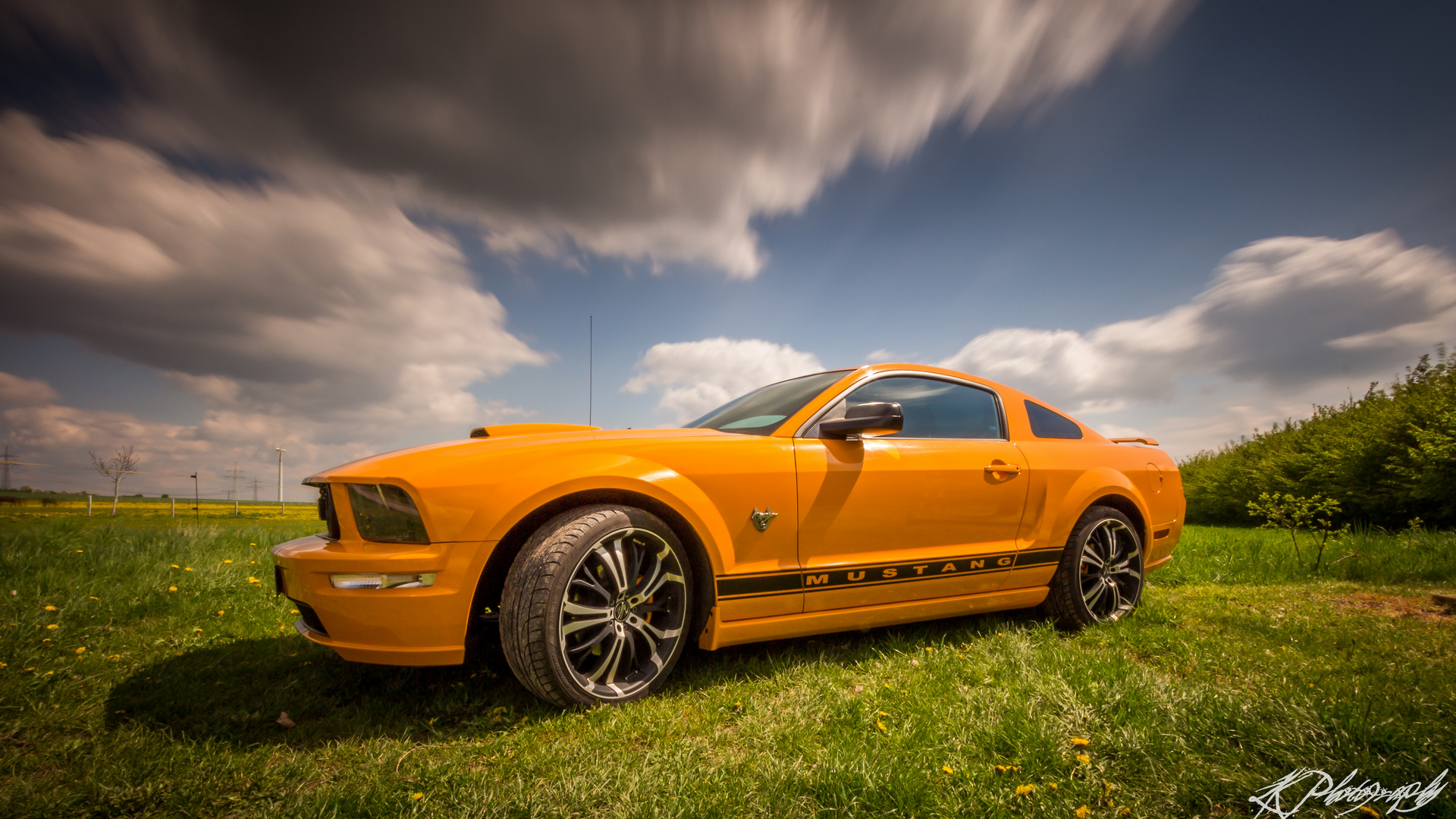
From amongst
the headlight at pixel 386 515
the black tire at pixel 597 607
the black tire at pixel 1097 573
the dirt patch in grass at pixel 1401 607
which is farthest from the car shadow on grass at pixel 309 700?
the dirt patch in grass at pixel 1401 607

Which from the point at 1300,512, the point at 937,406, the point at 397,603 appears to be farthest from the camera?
the point at 1300,512

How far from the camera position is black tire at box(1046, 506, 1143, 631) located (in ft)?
11.0

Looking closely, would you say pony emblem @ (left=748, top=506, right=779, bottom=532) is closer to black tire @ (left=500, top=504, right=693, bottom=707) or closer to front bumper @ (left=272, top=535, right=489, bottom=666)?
black tire @ (left=500, top=504, right=693, bottom=707)

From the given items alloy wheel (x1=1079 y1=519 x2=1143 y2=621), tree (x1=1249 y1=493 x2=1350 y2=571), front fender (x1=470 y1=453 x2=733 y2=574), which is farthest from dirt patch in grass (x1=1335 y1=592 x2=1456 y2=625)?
front fender (x1=470 y1=453 x2=733 y2=574)

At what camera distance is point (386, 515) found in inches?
83.2

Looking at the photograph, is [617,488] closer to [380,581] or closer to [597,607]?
[597,607]

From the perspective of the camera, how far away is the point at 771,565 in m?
2.49

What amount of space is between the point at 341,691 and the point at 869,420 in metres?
2.51

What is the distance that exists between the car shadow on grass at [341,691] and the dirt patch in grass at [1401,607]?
10.6 feet

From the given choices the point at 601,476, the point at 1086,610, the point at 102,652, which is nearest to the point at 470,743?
the point at 601,476

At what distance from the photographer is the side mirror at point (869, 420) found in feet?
8.14

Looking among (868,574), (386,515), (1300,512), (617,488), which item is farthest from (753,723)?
(1300,512)

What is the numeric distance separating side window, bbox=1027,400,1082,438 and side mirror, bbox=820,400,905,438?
59.3 inches

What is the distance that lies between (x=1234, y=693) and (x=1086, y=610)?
1.18m
